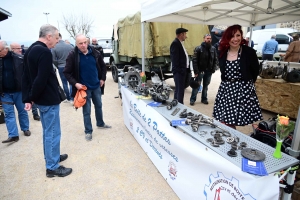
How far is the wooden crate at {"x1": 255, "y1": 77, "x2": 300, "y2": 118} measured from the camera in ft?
12.3

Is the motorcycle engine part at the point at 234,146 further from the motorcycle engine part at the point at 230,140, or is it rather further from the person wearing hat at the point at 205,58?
the person wearing hat at the point at 205,58

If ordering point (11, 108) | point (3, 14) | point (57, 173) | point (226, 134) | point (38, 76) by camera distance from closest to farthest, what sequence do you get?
point (3, 14) → point (226, 134) → point (38, 76) → point (57, 173) → point (11, 108)

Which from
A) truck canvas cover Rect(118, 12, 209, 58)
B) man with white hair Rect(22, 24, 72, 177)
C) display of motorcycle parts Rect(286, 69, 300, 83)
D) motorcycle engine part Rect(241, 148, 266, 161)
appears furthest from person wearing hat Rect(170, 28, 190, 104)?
motorcycle engine part Rect(241, 148, 266, 161)

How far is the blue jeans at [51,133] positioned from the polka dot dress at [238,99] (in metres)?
2.08

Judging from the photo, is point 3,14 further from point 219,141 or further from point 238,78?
point 238,78

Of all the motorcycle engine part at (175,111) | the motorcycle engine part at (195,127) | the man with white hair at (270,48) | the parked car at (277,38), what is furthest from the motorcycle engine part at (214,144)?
the parked car at (277,38)

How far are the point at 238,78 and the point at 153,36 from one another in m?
3.93

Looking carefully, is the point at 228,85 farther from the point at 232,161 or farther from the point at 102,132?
the point at 102,132

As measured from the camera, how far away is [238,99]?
7.37 ft

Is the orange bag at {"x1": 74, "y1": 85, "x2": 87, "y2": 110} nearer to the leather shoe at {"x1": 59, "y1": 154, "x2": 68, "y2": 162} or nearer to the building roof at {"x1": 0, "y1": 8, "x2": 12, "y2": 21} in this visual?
the leather shoe at {"x1": 59, "y1": 154, "x2": 68, "y2": 162}

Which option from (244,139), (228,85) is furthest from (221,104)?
(244,139)

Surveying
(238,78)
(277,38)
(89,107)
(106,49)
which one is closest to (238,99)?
(238,78)

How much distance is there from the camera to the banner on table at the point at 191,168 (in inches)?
47.3

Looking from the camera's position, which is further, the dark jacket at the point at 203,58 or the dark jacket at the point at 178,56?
the dark jacket at the point at 203,58
